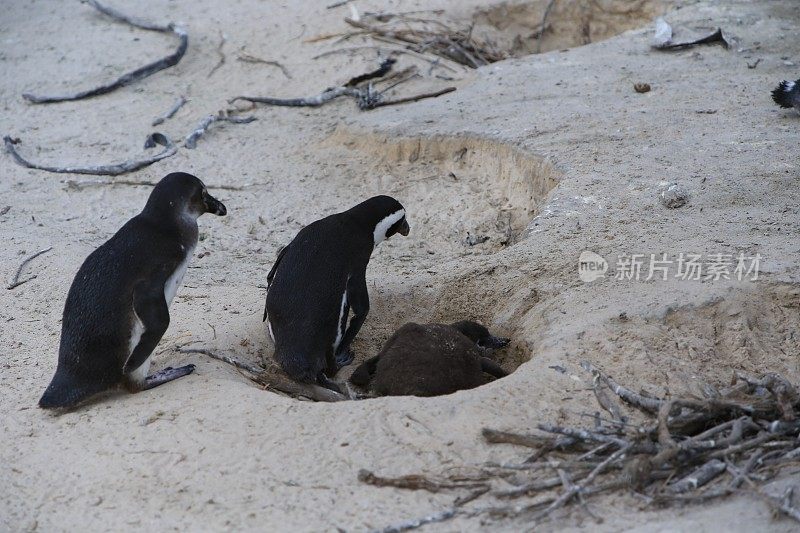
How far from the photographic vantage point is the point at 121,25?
10.6 metres

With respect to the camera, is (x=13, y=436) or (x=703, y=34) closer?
(x=13, y=436)

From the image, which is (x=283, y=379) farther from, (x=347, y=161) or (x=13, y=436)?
(x=347, y=161)

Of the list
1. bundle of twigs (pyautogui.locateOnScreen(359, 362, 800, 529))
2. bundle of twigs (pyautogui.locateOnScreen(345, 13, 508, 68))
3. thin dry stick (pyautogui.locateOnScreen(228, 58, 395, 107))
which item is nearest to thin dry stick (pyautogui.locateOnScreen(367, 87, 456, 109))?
thin dry stick (pyautogui.locateOnScreen(228, 58, 395, 107))

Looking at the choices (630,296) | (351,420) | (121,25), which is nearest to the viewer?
(351,420)

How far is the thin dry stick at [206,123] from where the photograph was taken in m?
8.46

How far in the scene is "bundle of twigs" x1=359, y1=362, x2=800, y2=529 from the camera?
355 cm

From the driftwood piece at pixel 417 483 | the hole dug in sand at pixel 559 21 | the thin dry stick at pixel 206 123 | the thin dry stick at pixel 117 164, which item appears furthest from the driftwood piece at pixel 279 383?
the hole dug in sand at pixel 559 21

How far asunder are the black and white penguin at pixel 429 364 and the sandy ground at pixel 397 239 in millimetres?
308

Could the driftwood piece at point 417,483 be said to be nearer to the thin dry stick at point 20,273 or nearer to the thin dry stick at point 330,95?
the thin dry stick at point 20,273

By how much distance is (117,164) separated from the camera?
8.09 m

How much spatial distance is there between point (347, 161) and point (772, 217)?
11.3 feet

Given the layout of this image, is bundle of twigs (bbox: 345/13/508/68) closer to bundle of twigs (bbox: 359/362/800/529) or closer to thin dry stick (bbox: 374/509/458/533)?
bundle of twigs (bbox: 359/362/800/529)

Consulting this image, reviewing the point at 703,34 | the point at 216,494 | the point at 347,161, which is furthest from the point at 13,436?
the point at 703,34

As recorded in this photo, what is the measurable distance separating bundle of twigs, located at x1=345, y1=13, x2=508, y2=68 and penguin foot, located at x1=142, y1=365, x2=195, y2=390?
514 cm
